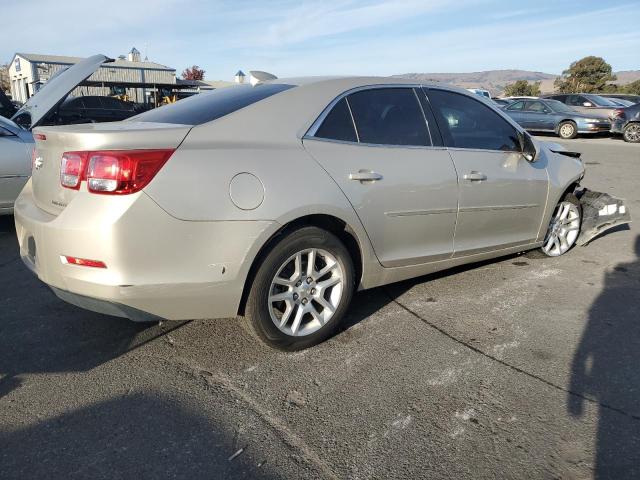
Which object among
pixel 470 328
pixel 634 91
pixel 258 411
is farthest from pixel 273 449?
pixel 634 91

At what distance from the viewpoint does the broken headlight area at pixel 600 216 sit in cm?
557

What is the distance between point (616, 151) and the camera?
48.5ft

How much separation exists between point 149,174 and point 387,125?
5.54 ft

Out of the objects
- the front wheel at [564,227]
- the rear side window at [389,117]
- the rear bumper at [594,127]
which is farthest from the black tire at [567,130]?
the rear side window at [389,117]

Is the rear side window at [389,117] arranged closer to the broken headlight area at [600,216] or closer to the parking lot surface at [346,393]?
the parking lot surface at [346,393]

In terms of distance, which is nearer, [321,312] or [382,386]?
[382,386]

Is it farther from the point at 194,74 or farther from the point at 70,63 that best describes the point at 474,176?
the point at 194,74

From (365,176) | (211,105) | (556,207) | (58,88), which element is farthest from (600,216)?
(58,88)

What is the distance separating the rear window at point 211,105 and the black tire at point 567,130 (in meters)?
17.9

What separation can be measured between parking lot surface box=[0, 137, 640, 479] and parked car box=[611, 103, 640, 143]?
53.0 feet

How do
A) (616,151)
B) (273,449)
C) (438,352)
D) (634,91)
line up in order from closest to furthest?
(273,449) → (438,352) → (616,151) → (634,91)

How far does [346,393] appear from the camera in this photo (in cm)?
282

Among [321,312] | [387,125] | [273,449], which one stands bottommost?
[273,449]

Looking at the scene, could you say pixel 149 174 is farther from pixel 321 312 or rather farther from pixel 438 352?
pixel 438 352
